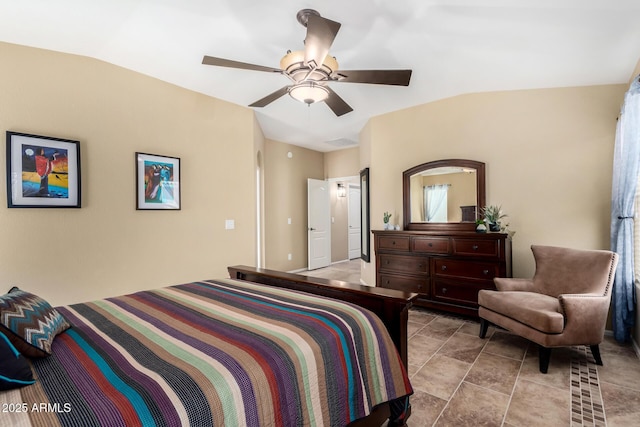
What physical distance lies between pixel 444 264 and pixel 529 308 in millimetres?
1090

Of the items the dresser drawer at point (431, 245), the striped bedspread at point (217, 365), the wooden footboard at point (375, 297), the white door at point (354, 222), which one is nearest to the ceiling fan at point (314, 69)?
the wooden footboard at point (375, 297)

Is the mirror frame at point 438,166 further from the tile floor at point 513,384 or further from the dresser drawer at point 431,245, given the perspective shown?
the tile floor at point 513,384

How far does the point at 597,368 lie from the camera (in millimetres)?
2395

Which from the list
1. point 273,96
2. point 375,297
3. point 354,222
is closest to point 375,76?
point 273,96

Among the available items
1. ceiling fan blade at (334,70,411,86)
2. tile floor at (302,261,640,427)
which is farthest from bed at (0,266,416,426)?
ceiling fan blade at (334,70,411,86)

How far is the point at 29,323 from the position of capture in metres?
1.19

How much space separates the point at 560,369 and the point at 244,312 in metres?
2.56

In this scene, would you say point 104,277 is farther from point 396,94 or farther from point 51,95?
point 396,94

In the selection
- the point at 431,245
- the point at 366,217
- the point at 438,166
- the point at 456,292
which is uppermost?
the point at 438,166

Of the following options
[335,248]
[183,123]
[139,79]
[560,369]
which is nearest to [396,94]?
[183,123]

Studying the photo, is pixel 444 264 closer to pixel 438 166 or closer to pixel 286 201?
pixel 438 166

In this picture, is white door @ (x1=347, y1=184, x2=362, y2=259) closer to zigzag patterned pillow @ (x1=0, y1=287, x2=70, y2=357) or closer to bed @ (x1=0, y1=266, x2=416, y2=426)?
bed @ (x1=0, y1=266, x2=416, y2=426)

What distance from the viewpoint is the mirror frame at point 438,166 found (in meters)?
3.66

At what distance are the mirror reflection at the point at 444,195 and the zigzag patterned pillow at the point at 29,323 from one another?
3.77 meters
